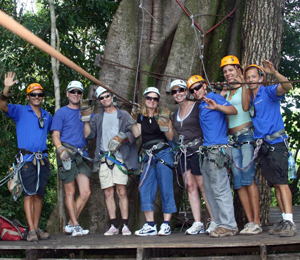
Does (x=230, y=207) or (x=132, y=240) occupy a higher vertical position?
(x=230, y=207)

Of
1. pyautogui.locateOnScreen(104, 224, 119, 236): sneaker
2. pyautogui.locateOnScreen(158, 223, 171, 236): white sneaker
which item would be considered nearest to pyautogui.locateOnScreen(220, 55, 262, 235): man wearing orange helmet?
pyautogui.locateOnScreen(158, 223, 171, 236): white sneaker

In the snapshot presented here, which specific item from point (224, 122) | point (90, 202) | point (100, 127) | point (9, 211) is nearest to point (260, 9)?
point (224, 122)

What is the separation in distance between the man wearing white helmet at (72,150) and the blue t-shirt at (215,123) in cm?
147

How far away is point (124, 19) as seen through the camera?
693 cm

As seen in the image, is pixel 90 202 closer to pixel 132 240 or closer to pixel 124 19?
pixel 132 240

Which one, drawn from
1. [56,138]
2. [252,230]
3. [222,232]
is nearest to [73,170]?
[56,138]

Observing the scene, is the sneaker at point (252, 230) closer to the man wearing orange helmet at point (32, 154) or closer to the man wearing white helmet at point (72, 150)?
the man wearing white helmet at point (72, 150)

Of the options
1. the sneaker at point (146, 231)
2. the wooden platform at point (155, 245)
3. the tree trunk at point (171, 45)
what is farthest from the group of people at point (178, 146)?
the tree trunk at point (171, 45)

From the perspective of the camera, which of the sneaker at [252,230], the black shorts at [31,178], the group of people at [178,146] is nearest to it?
the group of people at [178,146]

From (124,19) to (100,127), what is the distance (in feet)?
6.93

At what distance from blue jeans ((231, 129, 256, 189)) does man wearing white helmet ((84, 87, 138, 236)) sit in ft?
4.15

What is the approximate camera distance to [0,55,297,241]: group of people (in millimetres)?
4652

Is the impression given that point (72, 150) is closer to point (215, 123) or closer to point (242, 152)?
point (215, 123)

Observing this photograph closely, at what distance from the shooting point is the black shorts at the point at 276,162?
454cm
